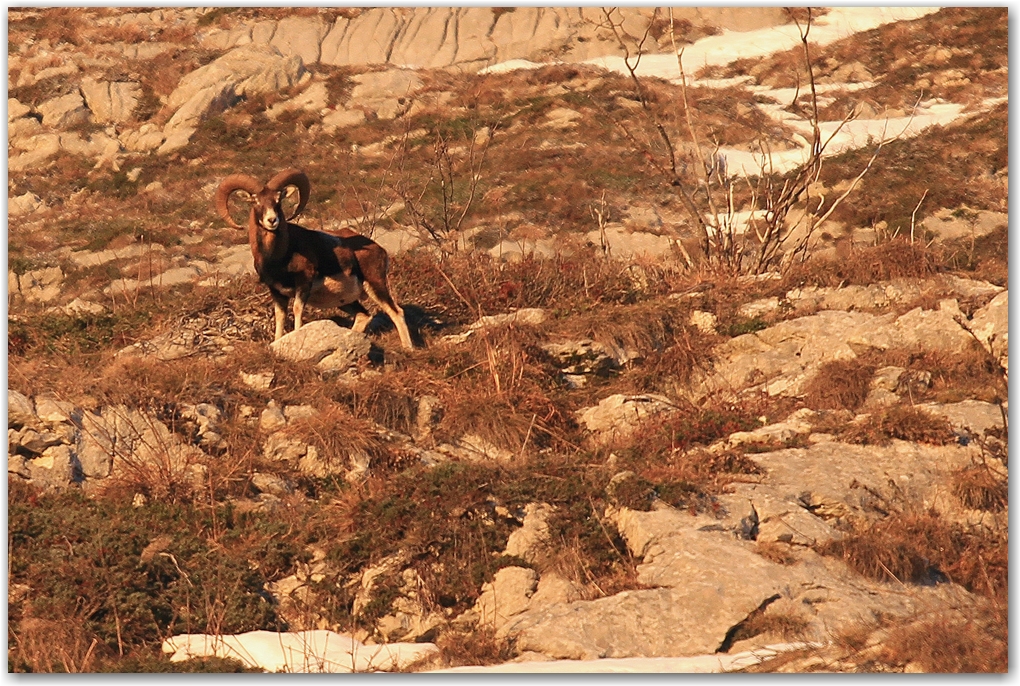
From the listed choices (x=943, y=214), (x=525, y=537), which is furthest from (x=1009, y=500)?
(x=943, y=214)

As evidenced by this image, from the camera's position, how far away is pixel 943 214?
28.0m

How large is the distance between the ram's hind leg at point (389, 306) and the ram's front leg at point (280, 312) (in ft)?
3.24

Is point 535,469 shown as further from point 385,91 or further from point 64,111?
point 64,111

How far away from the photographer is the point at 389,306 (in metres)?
14.8

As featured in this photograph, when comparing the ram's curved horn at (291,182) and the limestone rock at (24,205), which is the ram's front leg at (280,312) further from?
the limestone rock at (24,205)

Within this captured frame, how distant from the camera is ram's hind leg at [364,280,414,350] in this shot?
14734mm

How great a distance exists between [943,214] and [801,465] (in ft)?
59.3

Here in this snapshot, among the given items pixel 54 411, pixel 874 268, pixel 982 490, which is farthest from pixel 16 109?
pixel 982 490

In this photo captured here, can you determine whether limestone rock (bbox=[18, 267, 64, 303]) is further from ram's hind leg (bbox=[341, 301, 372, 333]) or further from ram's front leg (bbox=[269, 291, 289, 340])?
ram's front leg (bbox=[269, 291, 289, 340])

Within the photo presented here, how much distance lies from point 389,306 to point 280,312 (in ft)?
4.19

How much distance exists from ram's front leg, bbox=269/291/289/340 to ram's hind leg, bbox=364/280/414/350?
0.99 meters

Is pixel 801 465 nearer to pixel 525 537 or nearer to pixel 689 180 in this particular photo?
pixel 525 537

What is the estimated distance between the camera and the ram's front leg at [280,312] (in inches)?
564

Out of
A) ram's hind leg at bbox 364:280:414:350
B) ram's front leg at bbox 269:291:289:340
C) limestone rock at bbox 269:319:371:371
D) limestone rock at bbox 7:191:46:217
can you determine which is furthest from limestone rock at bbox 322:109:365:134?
limestone rock at bbox 269:319:371:371
